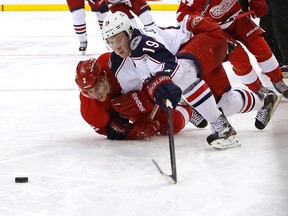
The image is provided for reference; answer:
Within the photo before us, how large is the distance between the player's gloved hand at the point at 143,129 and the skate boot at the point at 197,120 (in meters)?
0.19

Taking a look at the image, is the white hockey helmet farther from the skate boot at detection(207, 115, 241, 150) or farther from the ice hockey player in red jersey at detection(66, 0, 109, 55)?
the ice hockey player in red jersey at detection(66, 0, 109, 55)

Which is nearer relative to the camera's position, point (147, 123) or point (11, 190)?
point (11, 190)

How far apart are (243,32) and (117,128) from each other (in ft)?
2.75

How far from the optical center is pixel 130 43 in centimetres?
260

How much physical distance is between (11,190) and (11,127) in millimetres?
928

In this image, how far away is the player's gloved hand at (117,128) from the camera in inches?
113

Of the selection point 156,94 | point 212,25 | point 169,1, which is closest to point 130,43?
point 156,94

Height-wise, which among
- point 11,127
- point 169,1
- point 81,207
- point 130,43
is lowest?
point 169,1

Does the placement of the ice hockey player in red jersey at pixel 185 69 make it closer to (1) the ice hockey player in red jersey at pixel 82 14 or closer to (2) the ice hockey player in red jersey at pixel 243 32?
(2) the ice hockey player in red jersey at pixel 243 32

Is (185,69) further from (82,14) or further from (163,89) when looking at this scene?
(82,14)

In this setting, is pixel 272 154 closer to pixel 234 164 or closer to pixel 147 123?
pixel 234 164

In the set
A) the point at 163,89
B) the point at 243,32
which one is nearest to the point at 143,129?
the point at 163,89

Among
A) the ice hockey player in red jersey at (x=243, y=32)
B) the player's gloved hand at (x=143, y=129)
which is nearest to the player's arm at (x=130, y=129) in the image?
the player's gloved hand at (x=143, y=129)

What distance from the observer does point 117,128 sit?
287 cm
